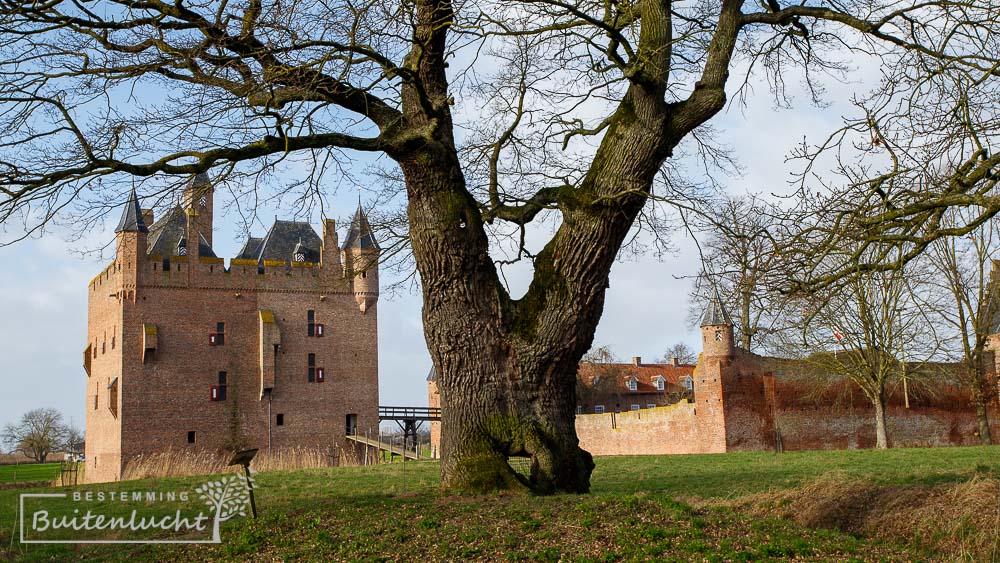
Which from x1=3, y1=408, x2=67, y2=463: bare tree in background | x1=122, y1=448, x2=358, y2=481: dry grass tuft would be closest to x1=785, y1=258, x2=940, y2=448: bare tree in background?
x1=122, y1=448, x2=358, y2=481: dry grass tuft

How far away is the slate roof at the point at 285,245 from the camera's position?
4016 centimetres

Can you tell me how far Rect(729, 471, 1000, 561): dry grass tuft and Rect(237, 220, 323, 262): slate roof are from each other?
33.8 m

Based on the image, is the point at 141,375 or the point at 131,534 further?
the point at 141,375

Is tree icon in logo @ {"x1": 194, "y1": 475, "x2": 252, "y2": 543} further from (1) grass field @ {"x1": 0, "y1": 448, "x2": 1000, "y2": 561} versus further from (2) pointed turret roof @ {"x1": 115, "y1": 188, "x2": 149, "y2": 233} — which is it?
(2) pointed turret roof @ {"x1": 115, "y1": 188, "x2": 149, "y2": 233}

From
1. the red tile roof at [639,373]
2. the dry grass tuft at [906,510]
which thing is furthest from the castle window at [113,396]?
the dry grass tuft at [906,510]

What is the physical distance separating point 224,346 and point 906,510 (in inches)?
1350

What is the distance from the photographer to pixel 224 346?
1494 inches

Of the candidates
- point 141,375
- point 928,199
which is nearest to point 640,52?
point 928,199

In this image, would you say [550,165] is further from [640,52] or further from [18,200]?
[18,200]

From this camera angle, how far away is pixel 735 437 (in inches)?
1073

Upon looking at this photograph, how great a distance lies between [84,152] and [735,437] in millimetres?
23744

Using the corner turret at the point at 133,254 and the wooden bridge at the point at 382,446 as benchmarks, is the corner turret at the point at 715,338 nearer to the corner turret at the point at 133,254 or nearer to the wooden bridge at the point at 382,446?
the wooden bridge at the point at 382,446

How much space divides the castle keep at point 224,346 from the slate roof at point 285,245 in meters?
0.06

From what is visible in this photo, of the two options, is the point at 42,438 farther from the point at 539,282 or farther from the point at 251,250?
the point at 539,282
